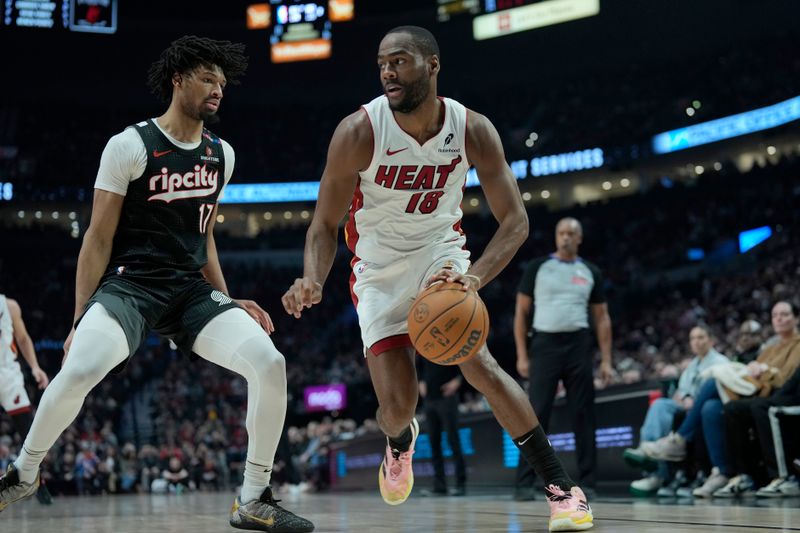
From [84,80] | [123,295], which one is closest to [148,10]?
[84,80]

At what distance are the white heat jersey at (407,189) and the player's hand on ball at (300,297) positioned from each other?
2.37 ft

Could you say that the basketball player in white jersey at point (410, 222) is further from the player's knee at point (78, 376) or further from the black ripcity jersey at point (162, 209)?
the player's knee at point (78, 376)

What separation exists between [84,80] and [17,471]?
106ft

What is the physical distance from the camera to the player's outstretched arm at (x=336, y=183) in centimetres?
421

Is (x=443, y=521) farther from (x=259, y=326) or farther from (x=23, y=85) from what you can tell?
(x=23, y=85)

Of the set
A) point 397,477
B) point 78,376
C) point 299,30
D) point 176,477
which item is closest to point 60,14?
point 299,30

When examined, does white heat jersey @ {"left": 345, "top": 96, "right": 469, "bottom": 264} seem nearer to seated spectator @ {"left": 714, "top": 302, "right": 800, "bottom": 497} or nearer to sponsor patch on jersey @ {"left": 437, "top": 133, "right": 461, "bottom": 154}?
sponsor patch on jersey @ {"left": 437, "top": 133, "right": 461, "bottom": 154}

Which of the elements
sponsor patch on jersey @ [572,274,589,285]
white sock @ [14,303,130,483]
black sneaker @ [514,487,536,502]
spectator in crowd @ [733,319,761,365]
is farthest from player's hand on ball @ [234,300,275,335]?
spectator in crowd @ [733,319,761,365]

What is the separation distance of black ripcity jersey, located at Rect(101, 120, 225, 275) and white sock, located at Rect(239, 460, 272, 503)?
999 millimetres

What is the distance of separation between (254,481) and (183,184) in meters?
1.41

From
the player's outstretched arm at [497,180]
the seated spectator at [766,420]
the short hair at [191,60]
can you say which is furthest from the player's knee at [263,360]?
the seated spectator at [766,420]

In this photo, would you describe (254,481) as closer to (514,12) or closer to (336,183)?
(336,183)

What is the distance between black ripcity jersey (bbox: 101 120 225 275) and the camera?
4098 millimetres

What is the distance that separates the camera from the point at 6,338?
26.2 ft
